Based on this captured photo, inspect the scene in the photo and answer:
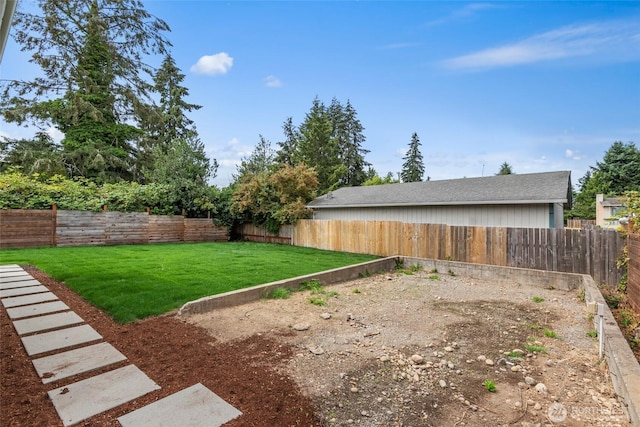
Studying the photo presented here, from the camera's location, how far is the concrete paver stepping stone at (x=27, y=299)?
437 centimetres

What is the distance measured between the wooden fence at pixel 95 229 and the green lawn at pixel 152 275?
1.09 meters

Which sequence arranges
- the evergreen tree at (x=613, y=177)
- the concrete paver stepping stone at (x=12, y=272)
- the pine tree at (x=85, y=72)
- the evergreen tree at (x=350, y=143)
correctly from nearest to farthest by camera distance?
the concrete paver stepping stone at (x=12, y=272) < the pine tree at (x=85, y=72) < the evergreen tree at (x=613, y=177) < the evergreen tree at (x=350, y=143)

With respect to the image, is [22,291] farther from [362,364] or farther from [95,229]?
[95,229]

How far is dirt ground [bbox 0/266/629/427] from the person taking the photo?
2174 millimetres

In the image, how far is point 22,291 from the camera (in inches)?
195

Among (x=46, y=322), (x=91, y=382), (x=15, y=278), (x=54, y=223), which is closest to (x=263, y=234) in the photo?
(x=54, y=223)

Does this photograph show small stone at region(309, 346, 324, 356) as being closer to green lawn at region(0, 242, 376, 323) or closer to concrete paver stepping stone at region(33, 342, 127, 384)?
concrete paver stepping stone at region(33, 342, 127, 384)

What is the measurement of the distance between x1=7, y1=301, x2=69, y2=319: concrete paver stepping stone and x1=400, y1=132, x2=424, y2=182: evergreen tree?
33.8m

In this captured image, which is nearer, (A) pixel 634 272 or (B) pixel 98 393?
(B) pixel 98 393

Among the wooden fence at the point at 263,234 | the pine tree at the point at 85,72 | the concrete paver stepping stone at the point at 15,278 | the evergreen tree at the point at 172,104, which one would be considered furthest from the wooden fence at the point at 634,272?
the evergreen tree at the point at 172,104

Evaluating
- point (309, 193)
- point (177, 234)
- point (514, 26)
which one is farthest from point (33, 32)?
point (514, 26)

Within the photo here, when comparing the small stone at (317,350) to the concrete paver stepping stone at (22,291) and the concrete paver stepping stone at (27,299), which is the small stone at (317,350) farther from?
the concrete paver stepping stone at (22,291)

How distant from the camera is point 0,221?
10.1 metres

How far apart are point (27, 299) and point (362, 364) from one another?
16.7ft
